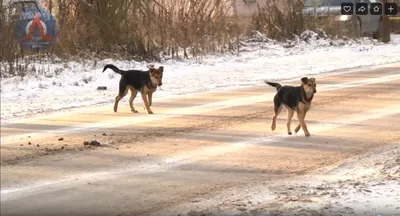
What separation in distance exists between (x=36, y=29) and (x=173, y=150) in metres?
2.31

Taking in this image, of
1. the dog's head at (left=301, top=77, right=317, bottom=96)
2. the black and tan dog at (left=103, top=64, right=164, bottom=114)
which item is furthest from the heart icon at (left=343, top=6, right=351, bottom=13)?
the dog's head at (left=301, top=77, right=317, bottom=96)

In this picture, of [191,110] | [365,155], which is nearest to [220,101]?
[191,110]

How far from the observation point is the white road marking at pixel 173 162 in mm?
3662

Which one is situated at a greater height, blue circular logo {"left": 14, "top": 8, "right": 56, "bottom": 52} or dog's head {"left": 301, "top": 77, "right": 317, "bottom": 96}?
blue circular logo {"left": 14, "top": 8, "right": 56, "bottom": 52}

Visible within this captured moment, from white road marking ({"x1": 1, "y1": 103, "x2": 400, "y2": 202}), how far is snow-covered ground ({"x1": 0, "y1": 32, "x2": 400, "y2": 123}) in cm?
42

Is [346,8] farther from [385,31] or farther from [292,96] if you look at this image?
[292,96]

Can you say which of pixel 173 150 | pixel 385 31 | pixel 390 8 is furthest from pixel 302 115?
pixel 385 31

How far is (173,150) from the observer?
589 centimetres

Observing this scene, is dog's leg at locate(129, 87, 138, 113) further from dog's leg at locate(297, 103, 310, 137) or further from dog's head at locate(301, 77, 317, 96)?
dog's head at locate(301, 77, 317, 96)

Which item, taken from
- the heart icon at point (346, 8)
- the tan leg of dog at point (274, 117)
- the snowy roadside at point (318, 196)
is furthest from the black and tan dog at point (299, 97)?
the heart icon at point (346, 8)

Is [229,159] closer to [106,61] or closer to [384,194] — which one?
[384,194]

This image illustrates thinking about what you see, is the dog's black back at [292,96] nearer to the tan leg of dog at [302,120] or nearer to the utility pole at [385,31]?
the tan leg of dog at [302,120]

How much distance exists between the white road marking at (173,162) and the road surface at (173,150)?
0.01m

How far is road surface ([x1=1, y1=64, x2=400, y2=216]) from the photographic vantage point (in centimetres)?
372
